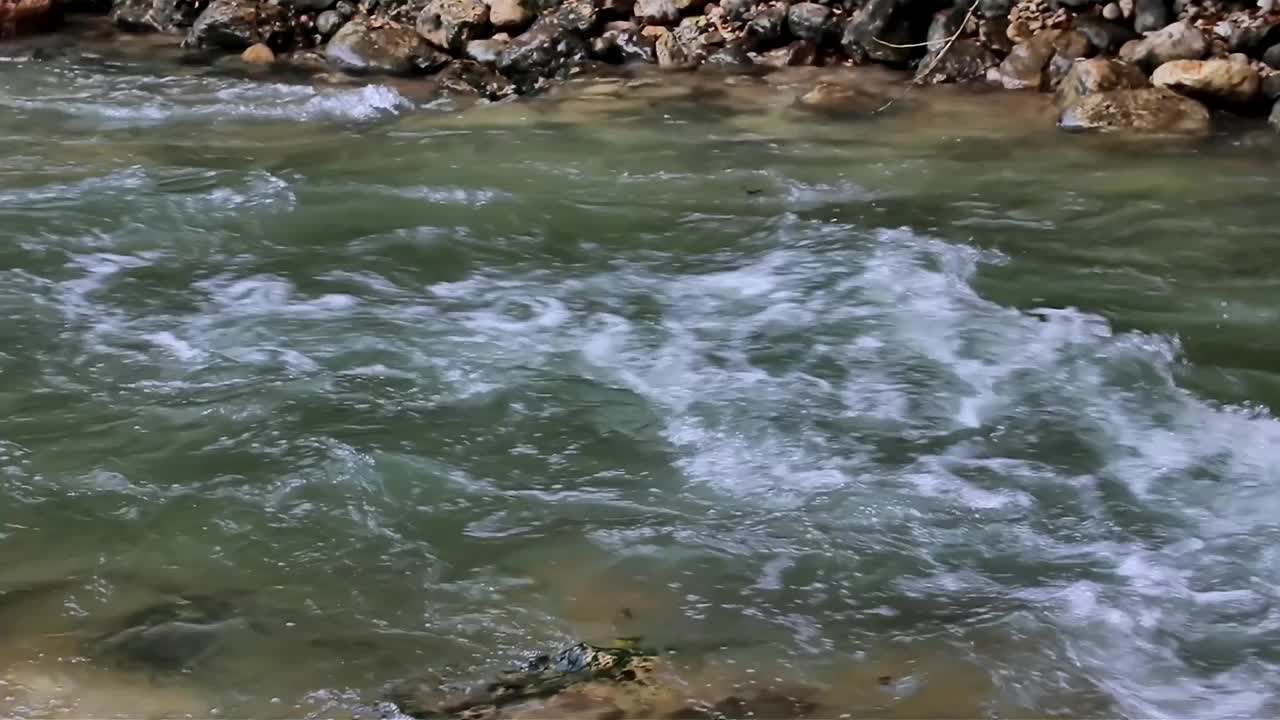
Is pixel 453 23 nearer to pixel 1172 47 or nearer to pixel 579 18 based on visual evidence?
pixel 579 18

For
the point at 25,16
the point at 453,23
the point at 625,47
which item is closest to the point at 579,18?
the point at 625,47

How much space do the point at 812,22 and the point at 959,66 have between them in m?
1.23

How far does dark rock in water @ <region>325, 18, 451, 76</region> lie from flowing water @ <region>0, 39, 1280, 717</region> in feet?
8.17

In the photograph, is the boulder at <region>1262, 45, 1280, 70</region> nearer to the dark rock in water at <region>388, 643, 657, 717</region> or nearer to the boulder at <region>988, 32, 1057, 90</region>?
the boulder at <region>988, 32, 1057, 90</region>

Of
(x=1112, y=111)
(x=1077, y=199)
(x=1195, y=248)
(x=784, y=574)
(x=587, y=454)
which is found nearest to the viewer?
(x=784, y=574)

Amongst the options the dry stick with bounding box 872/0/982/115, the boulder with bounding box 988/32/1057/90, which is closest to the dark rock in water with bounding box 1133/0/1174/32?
the boulder with bounding box 988/32/1057/90

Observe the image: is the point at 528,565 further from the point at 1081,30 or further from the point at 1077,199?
the point at 1081,30

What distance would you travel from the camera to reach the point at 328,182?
269 inches

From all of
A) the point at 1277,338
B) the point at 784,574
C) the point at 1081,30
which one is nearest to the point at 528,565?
the point at 784,574

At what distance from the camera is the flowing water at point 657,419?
2982mm

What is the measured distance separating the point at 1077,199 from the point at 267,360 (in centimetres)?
410

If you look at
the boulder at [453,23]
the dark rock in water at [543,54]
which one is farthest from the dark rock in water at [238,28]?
the dark rock in water at [543,54]

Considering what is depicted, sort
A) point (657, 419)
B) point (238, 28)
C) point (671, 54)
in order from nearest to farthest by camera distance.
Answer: point (657, 419) → point (671, 54) → point (238, 28)

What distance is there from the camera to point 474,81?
9133 mm
